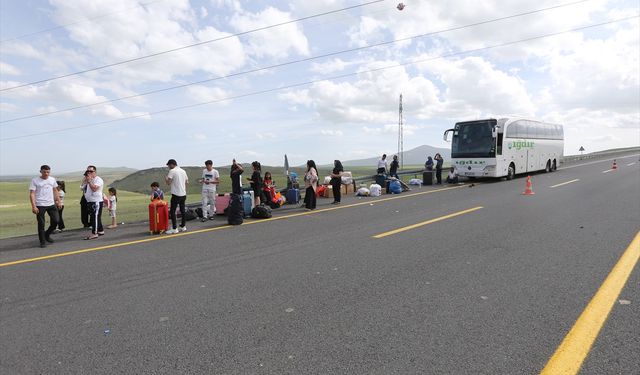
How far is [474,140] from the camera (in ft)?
68.5

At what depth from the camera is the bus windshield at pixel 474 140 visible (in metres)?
20.3

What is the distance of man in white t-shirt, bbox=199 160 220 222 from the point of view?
37.3 ft

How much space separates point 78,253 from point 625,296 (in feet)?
27.9

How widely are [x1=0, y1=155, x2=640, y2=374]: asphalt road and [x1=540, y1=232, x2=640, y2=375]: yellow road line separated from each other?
6 centimetres

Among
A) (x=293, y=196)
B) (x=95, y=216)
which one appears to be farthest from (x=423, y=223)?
(x=95, y=216)

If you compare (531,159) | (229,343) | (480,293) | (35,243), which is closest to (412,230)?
(480,293)

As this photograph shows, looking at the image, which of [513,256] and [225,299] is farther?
[513,256]

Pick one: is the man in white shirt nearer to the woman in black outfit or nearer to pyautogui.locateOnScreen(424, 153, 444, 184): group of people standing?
pyautogui.locateOnScreen(424, 153, 444, 184): group of people standing

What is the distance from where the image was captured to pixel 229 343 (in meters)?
3.29

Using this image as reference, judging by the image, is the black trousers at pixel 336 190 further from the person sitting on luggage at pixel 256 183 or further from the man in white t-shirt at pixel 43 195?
the man in white t-shirt at pixel 43 195

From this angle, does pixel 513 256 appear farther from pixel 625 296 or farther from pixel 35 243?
pixel 35 243

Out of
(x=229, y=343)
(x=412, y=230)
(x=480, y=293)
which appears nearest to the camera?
(x=229, y=343)

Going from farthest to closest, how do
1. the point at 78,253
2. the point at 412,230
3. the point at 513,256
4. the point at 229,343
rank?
the point at 412,230 < the point at 78,253 < the point at 513,256 < the point at 229,343

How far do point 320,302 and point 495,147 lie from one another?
18.9 meters
